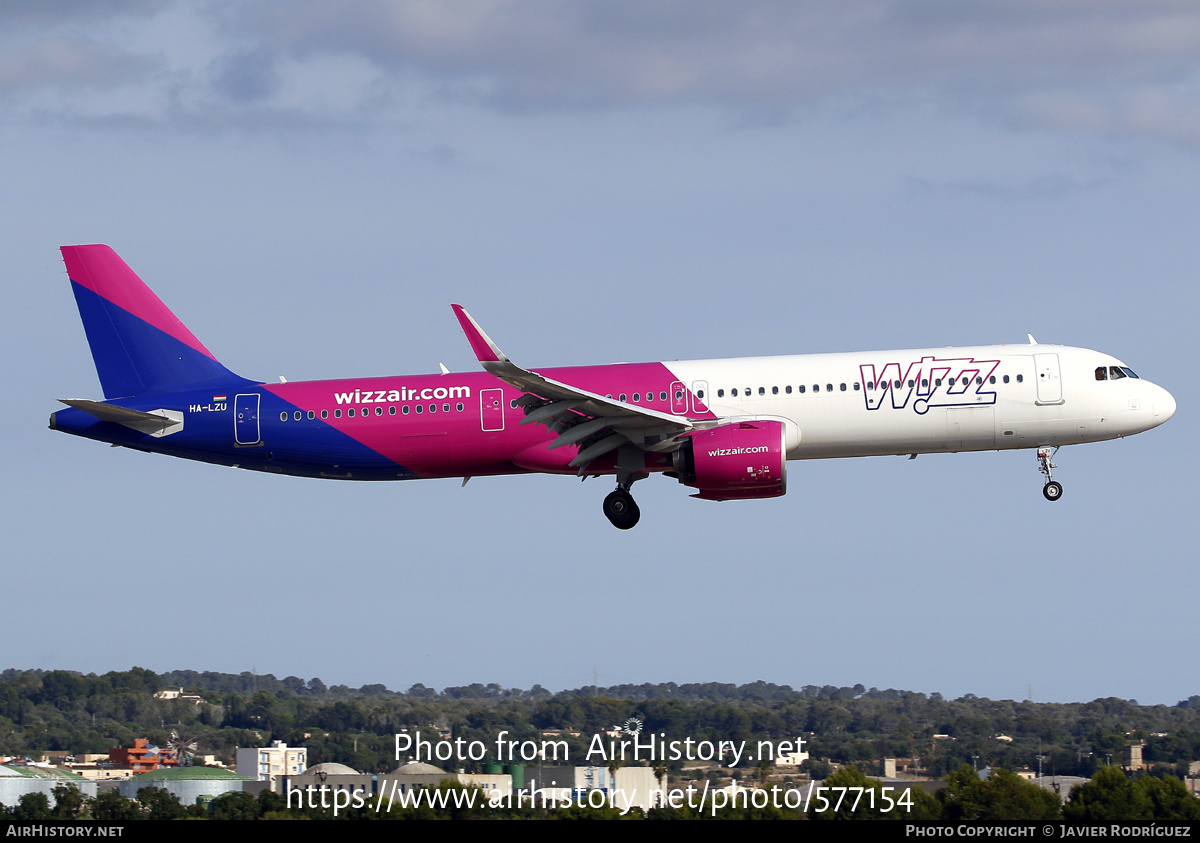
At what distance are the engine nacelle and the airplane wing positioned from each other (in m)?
0.92

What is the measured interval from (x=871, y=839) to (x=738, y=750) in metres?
37.3

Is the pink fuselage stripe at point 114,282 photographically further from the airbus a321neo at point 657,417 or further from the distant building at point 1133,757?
the distant building at point 1133,757

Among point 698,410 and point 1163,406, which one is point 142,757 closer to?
point 698,410

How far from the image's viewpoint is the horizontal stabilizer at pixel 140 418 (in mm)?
46781

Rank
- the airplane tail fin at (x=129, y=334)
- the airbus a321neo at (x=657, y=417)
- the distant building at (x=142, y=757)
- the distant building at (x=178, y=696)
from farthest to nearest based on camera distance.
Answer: the distant building at (x=178, y=696) < the distant building at (x=142, y=757) < the airplane tail fin at (x=129, y=334) < the airbus a321neo at (x=657, y=417)

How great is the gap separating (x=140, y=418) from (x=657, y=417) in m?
16.4

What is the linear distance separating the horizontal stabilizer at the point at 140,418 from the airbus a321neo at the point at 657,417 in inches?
2.4

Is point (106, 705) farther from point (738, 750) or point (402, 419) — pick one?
point (402, 419)

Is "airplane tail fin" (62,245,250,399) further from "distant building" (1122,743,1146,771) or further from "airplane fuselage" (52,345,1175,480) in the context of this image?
"distant building" (1122,743,1146,771)

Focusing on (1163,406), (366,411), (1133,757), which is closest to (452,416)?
(366,411)

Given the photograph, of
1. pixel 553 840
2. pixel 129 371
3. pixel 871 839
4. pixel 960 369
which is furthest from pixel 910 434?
pixel 129 371

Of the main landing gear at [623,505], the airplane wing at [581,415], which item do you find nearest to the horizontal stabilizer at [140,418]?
the airplane wing at [581,415]

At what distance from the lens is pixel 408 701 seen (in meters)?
108

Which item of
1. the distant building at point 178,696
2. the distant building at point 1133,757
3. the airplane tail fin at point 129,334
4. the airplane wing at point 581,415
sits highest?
the airplane tail fin at point 129,334
